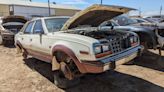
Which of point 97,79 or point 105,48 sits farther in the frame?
point 97,79

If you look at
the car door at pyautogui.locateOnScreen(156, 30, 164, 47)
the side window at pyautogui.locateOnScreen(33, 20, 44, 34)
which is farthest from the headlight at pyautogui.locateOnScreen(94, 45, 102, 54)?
the car door at pyautogui.locateOnScreen(156, 30, 164, 47)

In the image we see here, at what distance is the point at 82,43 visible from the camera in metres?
4.41

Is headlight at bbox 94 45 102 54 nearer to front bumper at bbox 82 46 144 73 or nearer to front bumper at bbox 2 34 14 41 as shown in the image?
front bumper at bbox 82 46 144 73

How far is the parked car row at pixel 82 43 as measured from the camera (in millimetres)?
4359

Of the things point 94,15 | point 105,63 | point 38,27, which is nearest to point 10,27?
point 38,27

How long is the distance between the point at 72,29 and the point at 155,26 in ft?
11.0

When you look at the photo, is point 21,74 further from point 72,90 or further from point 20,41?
point 72,90

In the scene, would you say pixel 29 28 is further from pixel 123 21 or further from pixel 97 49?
pixel 123 21

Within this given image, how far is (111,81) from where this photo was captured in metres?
5.62

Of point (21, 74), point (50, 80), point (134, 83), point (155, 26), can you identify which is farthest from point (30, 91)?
point (155, 26)

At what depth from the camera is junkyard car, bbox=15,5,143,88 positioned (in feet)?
14.2

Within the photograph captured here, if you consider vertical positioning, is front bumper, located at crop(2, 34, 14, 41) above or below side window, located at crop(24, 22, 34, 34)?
below

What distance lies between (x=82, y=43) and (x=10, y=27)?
349 inches

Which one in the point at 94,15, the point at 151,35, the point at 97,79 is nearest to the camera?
the point at 94,15
